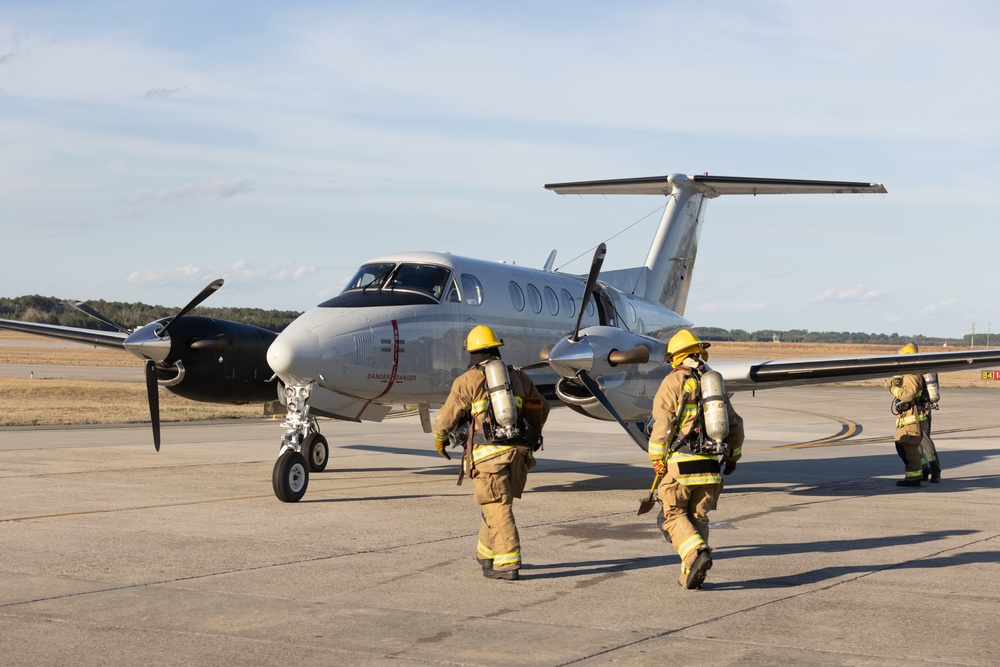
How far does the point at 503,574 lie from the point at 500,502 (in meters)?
0.60

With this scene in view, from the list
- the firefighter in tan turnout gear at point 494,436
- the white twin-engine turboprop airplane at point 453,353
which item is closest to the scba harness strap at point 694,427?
the firefighter in tan turnout gear at point 494,436

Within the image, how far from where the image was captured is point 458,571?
8.93 m

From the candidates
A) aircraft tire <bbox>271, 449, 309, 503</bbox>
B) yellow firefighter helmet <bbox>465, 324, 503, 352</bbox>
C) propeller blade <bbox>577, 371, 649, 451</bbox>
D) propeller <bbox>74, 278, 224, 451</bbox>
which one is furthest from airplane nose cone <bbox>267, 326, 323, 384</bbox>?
yellow firefighter helmet <bbox>465, 324, 503, 352</bbox>

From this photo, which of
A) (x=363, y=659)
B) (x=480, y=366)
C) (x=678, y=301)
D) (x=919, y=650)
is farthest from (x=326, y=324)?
(x=678, y=301)

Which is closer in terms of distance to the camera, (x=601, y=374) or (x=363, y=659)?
(x=363, y=659)

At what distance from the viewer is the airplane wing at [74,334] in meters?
17.6

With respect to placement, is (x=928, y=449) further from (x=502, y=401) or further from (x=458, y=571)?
(x=458, y=571)

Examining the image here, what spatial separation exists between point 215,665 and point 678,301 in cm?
1842

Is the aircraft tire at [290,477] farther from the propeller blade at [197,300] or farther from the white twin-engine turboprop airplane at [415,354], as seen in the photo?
the propeller blade at [197,300]

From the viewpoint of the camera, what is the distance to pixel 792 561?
374 inches

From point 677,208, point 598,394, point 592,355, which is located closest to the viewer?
point 592,355

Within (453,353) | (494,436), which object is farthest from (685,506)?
(453,353)

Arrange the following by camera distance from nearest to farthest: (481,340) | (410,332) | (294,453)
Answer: (481,340)
(294,453)
(410,332)

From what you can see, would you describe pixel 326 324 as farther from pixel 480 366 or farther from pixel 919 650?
pixel 919 650
